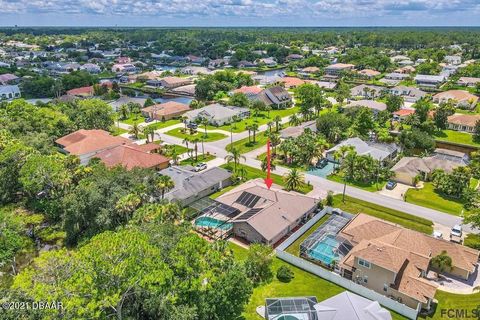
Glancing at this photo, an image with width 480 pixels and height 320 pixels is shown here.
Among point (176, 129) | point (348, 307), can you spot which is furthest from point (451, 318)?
point (176, 129)

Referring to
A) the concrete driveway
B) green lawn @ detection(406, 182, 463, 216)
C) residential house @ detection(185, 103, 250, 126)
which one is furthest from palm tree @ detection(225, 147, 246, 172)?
green lawn @ detection(406, 182, 463, 216)

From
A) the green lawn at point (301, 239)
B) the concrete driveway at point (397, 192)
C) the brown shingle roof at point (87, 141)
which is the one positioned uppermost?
the brown shingle roof at point (87, 141)

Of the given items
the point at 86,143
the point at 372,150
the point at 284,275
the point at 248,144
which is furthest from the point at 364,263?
the point at 86,143

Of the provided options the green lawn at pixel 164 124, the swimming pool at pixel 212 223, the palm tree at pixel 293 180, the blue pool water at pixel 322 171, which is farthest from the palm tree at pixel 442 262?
the green lawn at pixel 164 124

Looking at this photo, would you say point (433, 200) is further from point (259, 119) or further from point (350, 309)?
point (259, 119)

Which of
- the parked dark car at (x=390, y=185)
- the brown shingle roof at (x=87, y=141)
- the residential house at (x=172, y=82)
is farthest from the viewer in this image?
the residential house at (x=172, y=82)

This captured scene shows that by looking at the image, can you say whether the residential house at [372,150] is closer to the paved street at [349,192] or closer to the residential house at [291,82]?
the paved street at [349,192]

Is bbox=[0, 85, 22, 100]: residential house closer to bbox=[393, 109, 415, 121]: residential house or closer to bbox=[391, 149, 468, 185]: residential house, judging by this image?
bbox=[393, 109, 415, 121]: residential house

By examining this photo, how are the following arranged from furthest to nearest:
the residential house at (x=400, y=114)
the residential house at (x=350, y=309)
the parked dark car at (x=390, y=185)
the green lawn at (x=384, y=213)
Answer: the residential house at (x=400, y=114) < the parked dark car at (x=390, y=185) < the green lawn at (x=384, y=213) < the residential house at (x=350, y=309)
